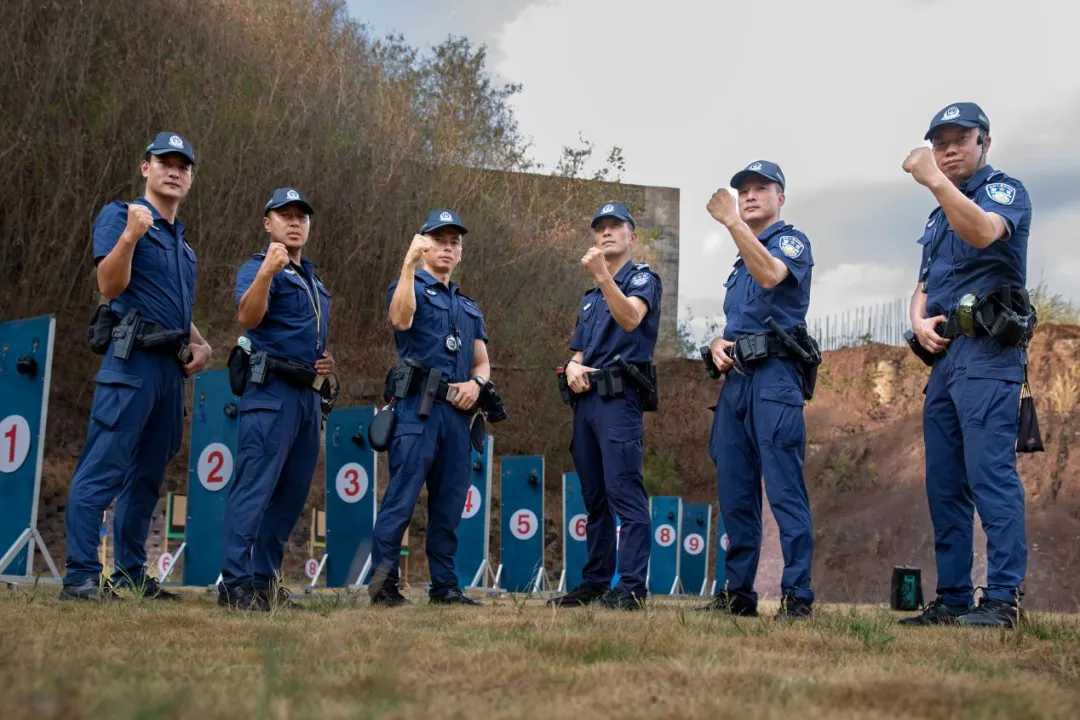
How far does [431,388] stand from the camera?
511 cm

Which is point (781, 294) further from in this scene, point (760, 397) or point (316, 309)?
point (316, 309)

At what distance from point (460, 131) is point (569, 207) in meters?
3.15

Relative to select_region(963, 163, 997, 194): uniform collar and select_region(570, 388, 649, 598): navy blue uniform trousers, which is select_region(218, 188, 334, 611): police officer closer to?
select_region(570, 388, 649, 598): navy blue uniform trousers

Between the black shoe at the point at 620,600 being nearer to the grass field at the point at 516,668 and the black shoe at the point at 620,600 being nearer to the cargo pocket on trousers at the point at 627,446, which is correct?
the cargo pocket on trousers at the point at 627,446

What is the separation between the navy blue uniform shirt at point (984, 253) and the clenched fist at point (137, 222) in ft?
11.2

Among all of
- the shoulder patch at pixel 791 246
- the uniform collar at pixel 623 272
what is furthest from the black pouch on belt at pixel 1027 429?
the uniform collar at pixel 623 272

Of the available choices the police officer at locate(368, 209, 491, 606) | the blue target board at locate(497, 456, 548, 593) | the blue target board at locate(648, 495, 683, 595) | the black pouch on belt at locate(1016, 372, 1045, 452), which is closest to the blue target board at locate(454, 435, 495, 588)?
the blue target board at locate(497, 456, 548, 593)

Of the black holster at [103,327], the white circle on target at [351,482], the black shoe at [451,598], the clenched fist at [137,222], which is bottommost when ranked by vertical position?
the black shoe at [451,598]

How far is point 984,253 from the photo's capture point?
13.9ft

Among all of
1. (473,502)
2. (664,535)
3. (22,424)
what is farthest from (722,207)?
(664,535)

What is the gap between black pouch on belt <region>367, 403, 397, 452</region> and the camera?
5.14 meters

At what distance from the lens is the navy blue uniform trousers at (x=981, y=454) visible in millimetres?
4020

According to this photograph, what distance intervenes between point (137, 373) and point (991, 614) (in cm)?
369

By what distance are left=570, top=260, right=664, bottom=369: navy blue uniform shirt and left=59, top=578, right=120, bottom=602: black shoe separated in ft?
8.52
